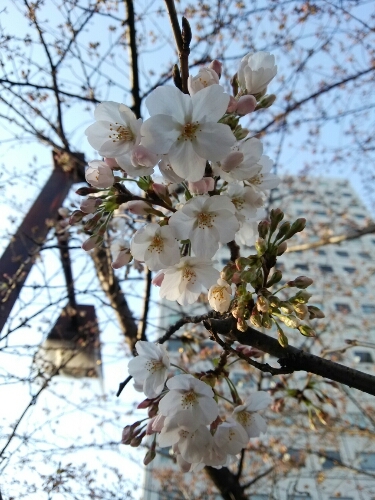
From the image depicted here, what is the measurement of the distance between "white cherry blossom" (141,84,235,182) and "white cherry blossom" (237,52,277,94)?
10.7 inches

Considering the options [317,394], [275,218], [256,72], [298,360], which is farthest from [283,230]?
[317,394]

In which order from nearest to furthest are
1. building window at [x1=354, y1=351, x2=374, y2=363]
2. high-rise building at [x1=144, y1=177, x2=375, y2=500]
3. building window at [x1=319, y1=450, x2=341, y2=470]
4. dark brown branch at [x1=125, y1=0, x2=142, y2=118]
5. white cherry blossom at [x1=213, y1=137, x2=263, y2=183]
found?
white cherry blossom at [x1=213, y1=137, x2=263, y2=183]
dark brown branch at [x1=125, y1=0, x2=142, y2=118]
high-rise building at [x1=144, y1=177, x2=375, y2=500]
building window at [x1=319, y1=450, x2=341, y2=470]
building window at [x1=354, y1=351, x2=374, y2=363]

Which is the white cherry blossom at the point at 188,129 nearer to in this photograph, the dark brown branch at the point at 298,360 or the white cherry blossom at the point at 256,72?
the white cherry blossom at the point at 256,72

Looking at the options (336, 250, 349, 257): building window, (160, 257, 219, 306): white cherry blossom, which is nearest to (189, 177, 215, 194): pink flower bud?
(160, 257, 219, 306): white cherry blossom

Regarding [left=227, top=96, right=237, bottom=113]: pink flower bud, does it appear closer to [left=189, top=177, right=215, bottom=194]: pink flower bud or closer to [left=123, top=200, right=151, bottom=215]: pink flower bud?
[left=189, top=177, right=215, bottom=194]: pink flower bud

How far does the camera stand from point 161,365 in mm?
1337

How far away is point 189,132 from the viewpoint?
Result: 1088mm

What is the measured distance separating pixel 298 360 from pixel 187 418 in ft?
1.27

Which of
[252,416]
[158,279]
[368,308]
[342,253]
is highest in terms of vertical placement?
[342,253]

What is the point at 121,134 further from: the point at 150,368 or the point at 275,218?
the point at 150,368

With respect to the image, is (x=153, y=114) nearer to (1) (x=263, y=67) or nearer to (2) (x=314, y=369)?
(1) (x=263, y=67)

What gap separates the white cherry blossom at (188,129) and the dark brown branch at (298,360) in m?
0.49

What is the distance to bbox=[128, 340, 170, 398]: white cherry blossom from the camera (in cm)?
129

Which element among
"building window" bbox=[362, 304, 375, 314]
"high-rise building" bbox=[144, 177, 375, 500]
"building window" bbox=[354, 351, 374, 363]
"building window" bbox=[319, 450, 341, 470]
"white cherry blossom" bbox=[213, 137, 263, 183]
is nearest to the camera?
"white cherry blossom" bbox=[213, 137, 263, 183]
